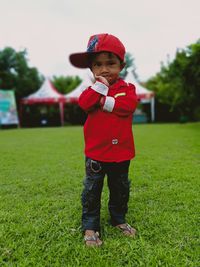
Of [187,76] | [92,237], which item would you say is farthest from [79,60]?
[187,76]

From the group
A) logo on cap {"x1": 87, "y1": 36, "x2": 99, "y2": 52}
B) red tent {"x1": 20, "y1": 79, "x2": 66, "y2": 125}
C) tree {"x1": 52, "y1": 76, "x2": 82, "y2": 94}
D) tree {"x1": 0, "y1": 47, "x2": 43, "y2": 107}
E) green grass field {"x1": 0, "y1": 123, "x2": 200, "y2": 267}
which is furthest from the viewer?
tree {"x1": 52, "y1": 76, "x2": 82, "y2": 94}

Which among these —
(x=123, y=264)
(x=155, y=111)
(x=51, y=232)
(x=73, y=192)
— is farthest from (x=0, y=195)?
(x=155, y=111)

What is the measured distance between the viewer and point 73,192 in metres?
2.88

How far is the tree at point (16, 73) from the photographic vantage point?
2000 centimetres

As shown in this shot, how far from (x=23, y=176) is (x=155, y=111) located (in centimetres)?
1688

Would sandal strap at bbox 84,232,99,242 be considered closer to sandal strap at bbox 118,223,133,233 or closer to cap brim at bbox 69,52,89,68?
sandal strap at bbox 118,223,133,233

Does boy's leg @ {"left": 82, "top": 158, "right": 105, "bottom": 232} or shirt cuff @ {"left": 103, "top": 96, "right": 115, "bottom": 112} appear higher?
shirt cuff @ {"left": 103, "top": 96, "right": 115, "bottom": 112}

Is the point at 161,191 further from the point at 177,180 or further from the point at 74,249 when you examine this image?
the point at 74,249

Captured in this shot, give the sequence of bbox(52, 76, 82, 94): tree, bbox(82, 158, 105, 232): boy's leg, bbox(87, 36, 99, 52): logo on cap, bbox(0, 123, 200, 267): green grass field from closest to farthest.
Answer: bbox(0, 123, 200, 267): green grass field < bbox(87, 36, 99, 52): logo on cap < bbox(82, 158, 105, 232): boy's leg < bbox(52, 76, 82, 94): tree

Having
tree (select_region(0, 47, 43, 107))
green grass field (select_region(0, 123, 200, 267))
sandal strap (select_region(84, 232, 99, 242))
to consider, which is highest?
tree (select_region(0, 47, 43, 107))

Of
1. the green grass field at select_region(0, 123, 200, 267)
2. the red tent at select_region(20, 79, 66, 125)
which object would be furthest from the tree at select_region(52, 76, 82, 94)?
the green grass field at select_region(0, 123, 200, 267)

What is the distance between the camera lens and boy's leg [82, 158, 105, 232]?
1.86m

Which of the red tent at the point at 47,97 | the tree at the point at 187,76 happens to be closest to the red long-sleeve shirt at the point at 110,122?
the tree at the point at 187,76

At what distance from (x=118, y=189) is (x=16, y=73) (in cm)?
2017
